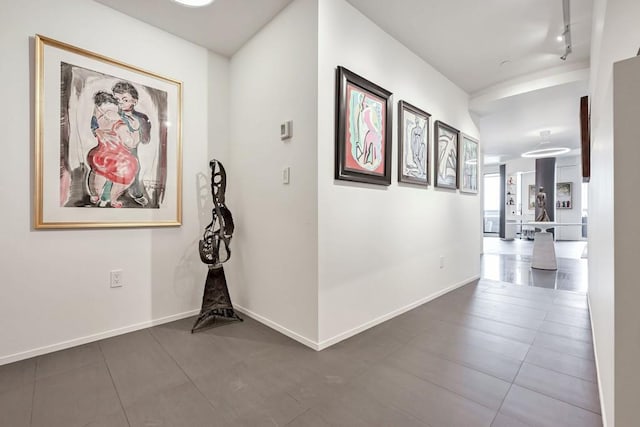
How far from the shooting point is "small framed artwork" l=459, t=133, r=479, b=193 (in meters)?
3.97

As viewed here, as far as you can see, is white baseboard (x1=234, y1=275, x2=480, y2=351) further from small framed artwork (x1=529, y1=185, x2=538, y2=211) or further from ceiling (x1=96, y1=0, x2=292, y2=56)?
small framed artwork (x1=529, y1=185, x2=538, y2=211)

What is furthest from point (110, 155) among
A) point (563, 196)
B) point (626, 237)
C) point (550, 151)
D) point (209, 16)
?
point (563, 196)

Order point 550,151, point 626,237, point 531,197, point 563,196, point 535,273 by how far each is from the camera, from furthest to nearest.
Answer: point 531,197 → point 563,196 → point 550,151 → point 535,273 → point 626,237

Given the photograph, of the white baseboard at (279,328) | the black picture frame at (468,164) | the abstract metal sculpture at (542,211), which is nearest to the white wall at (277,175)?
the white baseboard at (279,328)

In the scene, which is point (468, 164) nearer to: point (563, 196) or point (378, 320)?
point (378, 320)

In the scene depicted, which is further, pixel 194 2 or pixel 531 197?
pixel 531 197

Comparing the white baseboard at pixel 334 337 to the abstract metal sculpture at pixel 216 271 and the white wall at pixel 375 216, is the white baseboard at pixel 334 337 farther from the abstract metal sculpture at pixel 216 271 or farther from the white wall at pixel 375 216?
the abstract metal sculpture at pixel 216 271

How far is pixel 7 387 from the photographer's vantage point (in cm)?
164

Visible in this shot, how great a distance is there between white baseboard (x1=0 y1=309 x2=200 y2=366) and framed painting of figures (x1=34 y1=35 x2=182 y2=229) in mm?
Answer: 861

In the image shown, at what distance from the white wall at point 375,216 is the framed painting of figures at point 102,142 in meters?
1.50

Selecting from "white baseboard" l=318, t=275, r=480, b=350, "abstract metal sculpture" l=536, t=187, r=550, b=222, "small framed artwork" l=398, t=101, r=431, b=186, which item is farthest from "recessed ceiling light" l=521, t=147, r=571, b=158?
"small framed artwork" l=398, t=101, r=431, b=186

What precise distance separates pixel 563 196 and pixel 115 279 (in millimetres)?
13730

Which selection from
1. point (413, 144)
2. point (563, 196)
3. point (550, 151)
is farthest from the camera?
point (563, 196)

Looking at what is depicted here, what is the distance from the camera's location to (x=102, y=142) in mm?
2305
